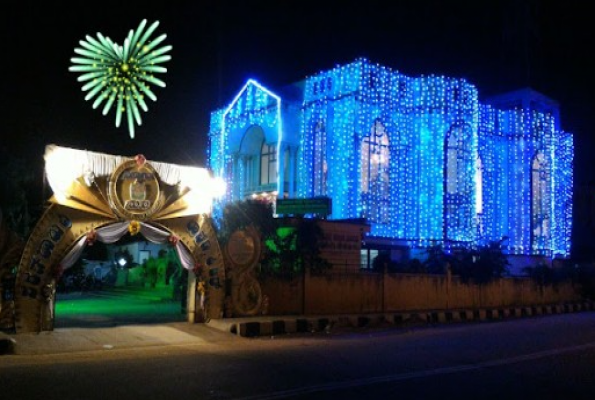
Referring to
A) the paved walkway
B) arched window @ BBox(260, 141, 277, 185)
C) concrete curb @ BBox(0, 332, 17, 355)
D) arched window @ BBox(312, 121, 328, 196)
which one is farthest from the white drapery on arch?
arched window @ BBox(260, 141, 277, 185)

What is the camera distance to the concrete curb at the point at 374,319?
17.4 metres

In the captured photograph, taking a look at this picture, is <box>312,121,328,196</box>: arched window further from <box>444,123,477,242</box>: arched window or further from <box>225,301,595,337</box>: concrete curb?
<box>225,301,595,337</box>: concrete curb

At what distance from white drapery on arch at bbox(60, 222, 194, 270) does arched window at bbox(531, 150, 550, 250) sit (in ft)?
85.0

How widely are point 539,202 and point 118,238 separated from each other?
28.6 m

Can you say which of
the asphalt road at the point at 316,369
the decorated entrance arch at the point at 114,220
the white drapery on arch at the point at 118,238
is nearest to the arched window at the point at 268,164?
the decorated entrance arch at the point at 114,220

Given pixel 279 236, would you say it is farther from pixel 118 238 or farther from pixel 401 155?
pixel 401 155

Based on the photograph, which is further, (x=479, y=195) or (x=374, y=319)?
(x=479, y=195)

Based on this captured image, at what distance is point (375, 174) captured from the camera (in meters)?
30.1

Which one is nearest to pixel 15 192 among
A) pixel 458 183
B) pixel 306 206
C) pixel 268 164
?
pixel 306 206

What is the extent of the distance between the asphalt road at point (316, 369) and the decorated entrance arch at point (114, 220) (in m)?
2.04

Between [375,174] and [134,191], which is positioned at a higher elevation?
[375,174]

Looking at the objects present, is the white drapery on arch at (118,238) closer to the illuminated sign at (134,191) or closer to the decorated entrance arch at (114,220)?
the decorated entrance arch at (114,220)

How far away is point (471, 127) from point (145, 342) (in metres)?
23.1

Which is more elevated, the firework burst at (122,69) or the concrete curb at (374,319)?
the firework burst at (122,69)
